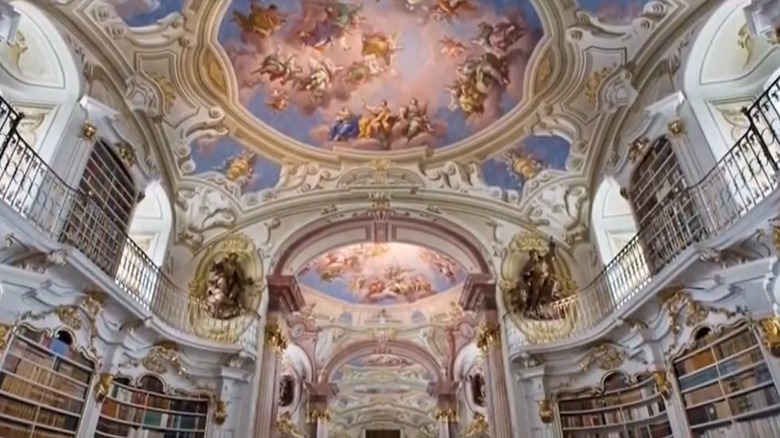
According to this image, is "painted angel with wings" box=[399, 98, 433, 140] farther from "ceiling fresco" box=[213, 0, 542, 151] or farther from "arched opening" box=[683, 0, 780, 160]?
"arched opening" box=[683, 0, 780, 160]

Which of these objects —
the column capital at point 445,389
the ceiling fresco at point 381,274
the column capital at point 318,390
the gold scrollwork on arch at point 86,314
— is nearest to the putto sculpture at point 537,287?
the ceiling fresco at point 381,274

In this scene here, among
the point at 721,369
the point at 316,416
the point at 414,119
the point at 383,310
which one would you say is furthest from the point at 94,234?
the point at 316,416

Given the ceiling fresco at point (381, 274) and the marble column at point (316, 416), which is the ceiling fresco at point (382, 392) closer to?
the marble column at point (316, 416)

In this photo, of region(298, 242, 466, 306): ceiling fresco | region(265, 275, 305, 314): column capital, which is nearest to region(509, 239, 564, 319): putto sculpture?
region(298, 242, 466, 306): ceiling fresco

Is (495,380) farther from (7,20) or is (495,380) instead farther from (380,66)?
(7,20)

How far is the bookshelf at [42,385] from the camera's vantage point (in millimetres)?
5699

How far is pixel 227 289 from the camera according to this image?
10.2 metres

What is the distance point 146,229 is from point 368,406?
17.4 meters

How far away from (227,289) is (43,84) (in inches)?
187

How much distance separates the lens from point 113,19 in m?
7.41

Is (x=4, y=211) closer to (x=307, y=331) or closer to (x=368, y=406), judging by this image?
(x=307, y=331)

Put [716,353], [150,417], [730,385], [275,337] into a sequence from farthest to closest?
[275,337]
[150,417]
[716,353]
[730,385]

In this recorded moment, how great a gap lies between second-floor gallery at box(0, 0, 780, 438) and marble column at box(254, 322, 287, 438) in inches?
2.5

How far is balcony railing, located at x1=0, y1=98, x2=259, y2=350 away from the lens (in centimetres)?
606
